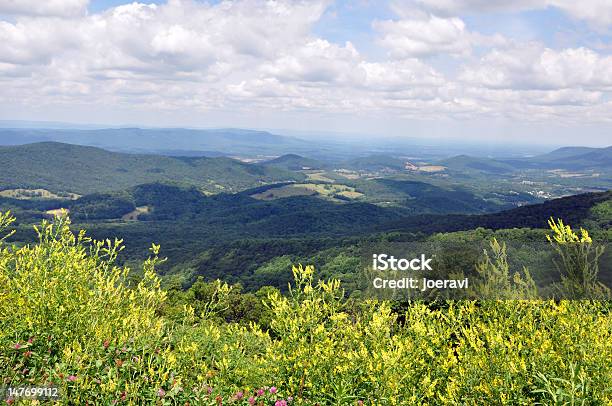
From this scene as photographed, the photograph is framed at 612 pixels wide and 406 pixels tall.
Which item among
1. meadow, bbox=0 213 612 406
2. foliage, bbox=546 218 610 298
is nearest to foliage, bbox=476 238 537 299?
meadow, bbox=0 213 612 406

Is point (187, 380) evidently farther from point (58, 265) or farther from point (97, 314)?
point (58, 265)

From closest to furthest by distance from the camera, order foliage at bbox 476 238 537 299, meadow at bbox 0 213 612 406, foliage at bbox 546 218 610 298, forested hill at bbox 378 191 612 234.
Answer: meadow at bbox 0 213 612 406 < foliage at bbox 546 218 610 298 < foliage at bbox 476 238 537 299 < forested hill at bbox 378 191 612 234

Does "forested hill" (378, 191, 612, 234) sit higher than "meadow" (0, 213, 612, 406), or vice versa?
"meadow" (0, 213, 612, 406)

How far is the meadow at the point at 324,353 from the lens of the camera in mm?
5188

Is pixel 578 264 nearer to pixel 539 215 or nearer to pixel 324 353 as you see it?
pixel 324 353

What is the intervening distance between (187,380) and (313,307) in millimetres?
2215

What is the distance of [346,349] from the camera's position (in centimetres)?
666

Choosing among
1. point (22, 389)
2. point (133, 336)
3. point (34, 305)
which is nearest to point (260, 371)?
point (133, 336)

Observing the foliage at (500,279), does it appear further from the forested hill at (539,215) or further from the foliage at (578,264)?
the forested hill at (539,215)

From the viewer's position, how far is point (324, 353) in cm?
590

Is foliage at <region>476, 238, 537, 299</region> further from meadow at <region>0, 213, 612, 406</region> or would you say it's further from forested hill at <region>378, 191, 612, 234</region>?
forested hill at <region>378, 191, 612, 234</region>

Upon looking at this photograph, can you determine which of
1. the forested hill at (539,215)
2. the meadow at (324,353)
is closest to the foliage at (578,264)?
the meadow at (324,353)

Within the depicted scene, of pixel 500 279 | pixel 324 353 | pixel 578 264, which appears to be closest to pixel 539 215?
pixel 578 264

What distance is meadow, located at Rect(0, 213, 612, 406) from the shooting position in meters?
5.19
